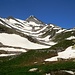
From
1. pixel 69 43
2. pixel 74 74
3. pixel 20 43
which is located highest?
pixel 20 43

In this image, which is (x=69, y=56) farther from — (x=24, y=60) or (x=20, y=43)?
(x=20, y=43)

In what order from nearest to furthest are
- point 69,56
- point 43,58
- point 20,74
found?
point 20,74 < point 69,56 < point 43,58

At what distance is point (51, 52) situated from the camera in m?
71.0

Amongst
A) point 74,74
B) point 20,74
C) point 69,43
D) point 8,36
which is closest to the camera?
point 74,74

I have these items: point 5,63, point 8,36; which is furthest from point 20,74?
point 8,36

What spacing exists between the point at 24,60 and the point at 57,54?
7.85m

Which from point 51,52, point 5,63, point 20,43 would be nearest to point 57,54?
point 51,52

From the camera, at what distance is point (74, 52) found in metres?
65.4

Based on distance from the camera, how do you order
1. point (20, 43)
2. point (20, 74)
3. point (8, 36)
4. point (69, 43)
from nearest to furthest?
point (20, 74), point (69, 43), point (20, 43), point (8, 36)

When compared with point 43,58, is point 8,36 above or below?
above

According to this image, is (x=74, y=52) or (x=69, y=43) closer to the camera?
(x=74, y=52)

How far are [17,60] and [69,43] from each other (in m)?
18.6

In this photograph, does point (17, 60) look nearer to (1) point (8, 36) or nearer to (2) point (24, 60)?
(2) point (24, 60)

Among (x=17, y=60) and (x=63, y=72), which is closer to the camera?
(x=63, y=72)
